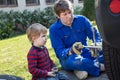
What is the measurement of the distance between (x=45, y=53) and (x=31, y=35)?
25 centimetres

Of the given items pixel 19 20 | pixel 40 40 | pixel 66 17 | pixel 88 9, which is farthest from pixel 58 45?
pixel 88 9

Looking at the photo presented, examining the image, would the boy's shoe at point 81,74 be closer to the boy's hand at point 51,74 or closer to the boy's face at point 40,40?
the boy's hand at point 51,74

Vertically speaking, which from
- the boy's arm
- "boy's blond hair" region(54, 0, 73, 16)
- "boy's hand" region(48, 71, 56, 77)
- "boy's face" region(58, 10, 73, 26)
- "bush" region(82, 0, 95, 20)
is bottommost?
"bush" region(82, 0, 95, 20)

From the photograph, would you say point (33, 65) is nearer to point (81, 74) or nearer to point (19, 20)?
point (81, 74)

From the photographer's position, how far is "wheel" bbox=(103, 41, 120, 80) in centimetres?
348

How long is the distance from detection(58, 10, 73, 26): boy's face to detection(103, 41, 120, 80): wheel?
114 cm

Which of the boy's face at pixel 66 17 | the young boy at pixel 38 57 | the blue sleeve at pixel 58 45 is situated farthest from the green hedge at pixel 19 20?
the young boy at pixel 38 57

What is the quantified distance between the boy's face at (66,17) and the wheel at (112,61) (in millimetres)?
1138

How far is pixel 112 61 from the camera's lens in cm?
362

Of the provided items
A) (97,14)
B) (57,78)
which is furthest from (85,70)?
(97,14)

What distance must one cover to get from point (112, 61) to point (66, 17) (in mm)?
1231

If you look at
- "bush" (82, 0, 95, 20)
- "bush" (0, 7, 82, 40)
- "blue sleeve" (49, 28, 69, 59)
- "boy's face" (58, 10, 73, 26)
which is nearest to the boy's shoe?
"blue sleeve" (49, 28, 69, 59)

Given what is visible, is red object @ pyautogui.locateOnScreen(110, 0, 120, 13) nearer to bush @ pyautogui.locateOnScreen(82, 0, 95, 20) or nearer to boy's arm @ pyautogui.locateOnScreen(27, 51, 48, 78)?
boy's arm @ pyautogui.locateOnScreen(27, 51, 48, 78)

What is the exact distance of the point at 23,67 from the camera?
568 centimetres
